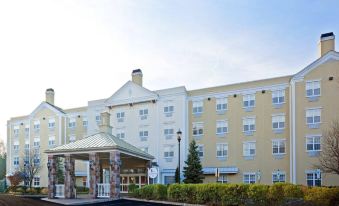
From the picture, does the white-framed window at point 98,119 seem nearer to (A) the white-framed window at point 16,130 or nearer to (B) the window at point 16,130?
(A) the white-framed window at point 16,130

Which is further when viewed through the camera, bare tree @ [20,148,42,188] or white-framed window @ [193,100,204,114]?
bare tree @ [20,148,42,188]

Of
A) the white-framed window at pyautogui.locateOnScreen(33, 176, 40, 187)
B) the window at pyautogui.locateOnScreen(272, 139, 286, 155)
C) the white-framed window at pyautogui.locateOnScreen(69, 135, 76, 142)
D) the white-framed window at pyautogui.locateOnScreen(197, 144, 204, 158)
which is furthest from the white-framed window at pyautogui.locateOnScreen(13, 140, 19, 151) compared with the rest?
the window at pyautogui.locateOnScreen(272, 139, 286, 155)

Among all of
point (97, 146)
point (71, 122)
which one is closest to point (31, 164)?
point (71, 122)

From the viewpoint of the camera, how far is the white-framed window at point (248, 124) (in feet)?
129

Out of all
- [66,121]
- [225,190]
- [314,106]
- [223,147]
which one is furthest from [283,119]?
[66,121]

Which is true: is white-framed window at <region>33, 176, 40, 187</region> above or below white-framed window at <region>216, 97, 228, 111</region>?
→ below

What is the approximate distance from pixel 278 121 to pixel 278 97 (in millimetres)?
2528

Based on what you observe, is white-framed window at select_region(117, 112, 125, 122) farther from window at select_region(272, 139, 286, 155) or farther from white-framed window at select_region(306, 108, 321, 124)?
white-framed window at select_region(306, 108, 321, 124)

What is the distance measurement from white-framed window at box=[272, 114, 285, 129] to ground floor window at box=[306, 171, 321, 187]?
17.9 ft

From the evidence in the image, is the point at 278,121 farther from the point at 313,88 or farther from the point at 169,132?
the point at 169,132

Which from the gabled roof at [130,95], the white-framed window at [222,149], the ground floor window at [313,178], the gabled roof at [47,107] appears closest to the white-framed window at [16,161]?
the gabled roof at [47,107]

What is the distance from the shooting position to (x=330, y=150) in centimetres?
3212

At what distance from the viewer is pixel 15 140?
200ft

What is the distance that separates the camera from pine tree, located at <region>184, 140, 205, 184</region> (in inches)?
1479
